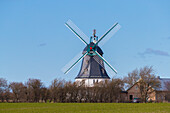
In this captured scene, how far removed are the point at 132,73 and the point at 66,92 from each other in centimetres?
1245

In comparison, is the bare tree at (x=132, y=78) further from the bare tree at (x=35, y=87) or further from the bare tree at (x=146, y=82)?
the bare tree at (x=35, y=87)

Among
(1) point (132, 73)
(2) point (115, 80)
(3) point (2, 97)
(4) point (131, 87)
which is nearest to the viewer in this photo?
(3) point (2, 97)

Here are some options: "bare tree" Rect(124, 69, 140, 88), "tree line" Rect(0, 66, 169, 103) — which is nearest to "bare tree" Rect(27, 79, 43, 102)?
"tree line" Rect(0, 66, 169, 103)

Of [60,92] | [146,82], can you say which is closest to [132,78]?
[146,82]

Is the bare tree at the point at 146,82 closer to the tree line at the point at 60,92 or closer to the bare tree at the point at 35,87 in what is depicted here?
the tree line at the point at 60,92

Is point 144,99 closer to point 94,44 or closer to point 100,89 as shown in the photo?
point 100,89

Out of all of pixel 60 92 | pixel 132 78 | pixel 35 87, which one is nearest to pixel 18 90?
pixel 35 87

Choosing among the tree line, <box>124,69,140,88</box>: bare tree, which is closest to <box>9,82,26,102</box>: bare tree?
the tree line

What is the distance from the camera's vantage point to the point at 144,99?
49719 mm

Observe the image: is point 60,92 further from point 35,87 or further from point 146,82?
point 146,82

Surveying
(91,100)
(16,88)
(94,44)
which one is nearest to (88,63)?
(94,44)

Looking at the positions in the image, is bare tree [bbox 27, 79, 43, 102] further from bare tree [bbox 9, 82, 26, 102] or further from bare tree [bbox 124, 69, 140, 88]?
bare tree [bbox 124, 69, 140, 88]

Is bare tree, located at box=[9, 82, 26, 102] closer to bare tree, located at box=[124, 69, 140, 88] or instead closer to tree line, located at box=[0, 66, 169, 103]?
tree line, located at box=[0, 66, 169, 103]

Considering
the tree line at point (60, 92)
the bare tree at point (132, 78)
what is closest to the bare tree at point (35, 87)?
the tree line at point (60, 92)
